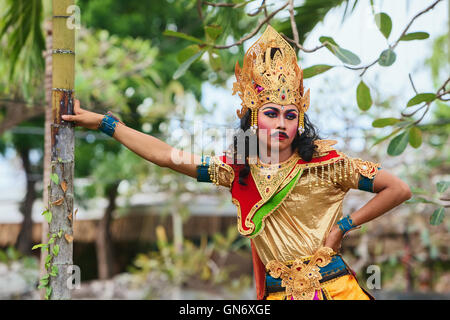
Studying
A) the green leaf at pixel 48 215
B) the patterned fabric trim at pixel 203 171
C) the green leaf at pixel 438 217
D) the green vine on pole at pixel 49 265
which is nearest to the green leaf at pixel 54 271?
the green vine on pole at pixel 49 265

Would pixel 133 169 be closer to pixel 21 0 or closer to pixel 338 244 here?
pixel 21 0

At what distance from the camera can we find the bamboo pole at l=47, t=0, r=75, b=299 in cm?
217

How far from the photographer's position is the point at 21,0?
9.66 ft

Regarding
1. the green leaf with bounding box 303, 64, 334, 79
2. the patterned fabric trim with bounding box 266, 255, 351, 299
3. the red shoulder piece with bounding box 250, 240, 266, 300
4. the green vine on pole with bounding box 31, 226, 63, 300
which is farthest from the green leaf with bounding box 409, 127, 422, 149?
the green vine on pole with bounding box 31, 226, 63, 300

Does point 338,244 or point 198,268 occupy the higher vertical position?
point 338,244

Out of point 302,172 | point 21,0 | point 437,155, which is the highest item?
point 21,0

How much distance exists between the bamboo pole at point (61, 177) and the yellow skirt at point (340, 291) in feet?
3.06

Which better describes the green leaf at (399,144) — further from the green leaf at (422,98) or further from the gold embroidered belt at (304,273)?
the gold embroidered belt at (304,273)

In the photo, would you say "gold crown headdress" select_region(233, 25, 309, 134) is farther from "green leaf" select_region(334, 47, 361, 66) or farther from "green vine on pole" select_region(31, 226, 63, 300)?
"green vine on pole" select_region(31, 226, 63, 300)

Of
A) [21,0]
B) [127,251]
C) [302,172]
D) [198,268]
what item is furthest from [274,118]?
[127,251]

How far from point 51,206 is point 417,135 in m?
2.03
